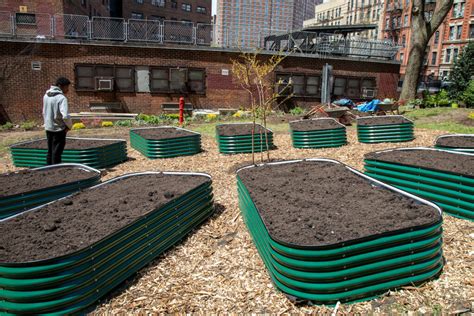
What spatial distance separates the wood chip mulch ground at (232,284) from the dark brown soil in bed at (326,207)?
548 millimetres

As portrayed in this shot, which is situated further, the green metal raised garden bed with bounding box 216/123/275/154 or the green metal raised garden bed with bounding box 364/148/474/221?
the green metal raised garden bed with bounding box 216/123/275/154

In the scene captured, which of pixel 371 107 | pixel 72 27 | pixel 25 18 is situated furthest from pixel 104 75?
pixel 371 107

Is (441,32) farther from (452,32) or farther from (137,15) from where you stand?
(137,15)

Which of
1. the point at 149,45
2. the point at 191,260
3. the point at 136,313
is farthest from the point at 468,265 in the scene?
the point at 149,45

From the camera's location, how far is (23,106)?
61.0 feet

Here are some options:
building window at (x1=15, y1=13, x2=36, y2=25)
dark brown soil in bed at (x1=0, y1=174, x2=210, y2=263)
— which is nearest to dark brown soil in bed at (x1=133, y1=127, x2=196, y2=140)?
dark brown soil in bed at (x1=0, y1=174, x2=210, y2=263)

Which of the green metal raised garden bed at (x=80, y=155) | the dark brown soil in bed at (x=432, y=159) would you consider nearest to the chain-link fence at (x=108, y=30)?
the green metal raised garden bed at (x=80, y=155)

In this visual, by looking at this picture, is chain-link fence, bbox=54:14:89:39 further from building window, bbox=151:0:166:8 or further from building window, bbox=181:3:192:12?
building window, bbox=181:3:192:12

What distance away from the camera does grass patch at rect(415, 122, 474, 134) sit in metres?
11.5

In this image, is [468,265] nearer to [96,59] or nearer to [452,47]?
[96,59]

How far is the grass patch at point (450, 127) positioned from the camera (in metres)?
11.5

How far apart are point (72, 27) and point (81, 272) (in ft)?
61.7

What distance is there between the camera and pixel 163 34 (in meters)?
19.9

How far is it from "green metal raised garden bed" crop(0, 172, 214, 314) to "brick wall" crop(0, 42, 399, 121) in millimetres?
16549
